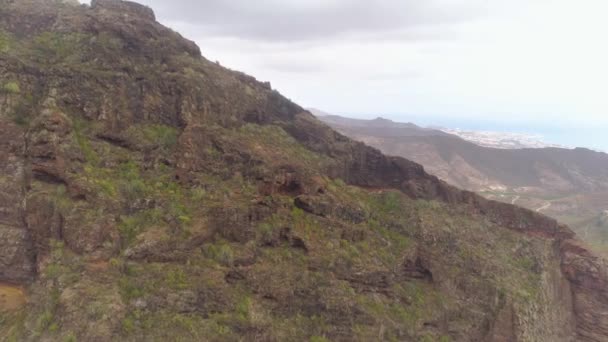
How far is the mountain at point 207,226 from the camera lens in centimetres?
1345

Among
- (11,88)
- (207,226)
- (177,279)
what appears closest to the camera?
(177,279)

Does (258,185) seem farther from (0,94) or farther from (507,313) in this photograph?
(507,313)

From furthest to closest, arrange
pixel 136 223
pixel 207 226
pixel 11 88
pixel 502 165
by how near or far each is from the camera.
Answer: pixel 502 165, pixel 207 226, pixel 11 88, pixel 136 223

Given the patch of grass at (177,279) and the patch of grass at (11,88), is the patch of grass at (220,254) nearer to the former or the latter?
the patch of grass at (177,279)

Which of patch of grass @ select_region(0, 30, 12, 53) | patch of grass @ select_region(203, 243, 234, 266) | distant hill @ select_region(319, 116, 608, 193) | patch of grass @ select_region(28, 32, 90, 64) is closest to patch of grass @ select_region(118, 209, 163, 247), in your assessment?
patch of grass @ select_region(203, 243, 234, 266)

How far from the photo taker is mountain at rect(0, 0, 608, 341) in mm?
13453

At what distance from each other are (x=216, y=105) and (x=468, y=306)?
15.5 metres

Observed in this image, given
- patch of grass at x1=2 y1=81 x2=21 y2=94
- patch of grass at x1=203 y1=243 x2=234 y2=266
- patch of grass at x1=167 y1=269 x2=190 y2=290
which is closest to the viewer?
patch of grass at x1=167 y1=269 x2=190 y2=290

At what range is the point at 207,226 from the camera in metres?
15.4

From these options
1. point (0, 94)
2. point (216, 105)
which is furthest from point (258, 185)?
point (0, 94)

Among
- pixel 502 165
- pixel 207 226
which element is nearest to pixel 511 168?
pixel 502 165

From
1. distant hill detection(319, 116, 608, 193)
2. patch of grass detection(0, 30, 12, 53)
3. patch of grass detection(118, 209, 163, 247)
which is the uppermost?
patch of grass detection(0, 30, 12, 53)

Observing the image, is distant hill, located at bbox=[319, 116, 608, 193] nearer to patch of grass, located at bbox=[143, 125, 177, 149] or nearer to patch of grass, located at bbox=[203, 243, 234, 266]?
patch of grass, located at bbox=[143, 125, 177, 149]

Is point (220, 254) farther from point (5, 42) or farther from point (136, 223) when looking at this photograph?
point (5, 42)
